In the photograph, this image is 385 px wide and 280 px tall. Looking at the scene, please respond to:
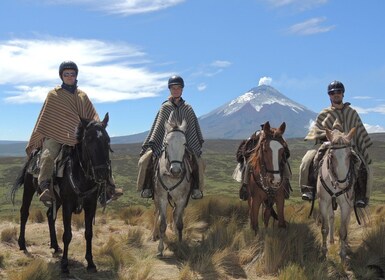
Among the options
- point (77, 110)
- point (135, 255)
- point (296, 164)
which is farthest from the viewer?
point (296, 164)

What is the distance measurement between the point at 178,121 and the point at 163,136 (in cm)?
51

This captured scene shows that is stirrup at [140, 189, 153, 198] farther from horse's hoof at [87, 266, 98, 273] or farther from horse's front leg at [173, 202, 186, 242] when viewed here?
horse's hoof at [87, 266, 98, 273]

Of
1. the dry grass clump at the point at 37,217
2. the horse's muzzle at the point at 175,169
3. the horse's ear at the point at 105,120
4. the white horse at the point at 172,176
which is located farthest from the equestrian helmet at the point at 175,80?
the dry grass clump at the point at 37,217

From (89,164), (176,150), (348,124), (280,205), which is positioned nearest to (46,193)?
(89,164)

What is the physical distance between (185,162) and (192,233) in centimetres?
254

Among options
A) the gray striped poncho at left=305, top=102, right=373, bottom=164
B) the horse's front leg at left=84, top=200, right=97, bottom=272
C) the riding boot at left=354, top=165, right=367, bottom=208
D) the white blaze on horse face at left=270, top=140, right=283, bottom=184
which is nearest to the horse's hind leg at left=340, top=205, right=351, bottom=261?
the riding boot at left=354, top=165, right=367, bottom=208

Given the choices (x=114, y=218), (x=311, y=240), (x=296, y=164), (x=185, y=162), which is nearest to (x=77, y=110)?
(x=185, y=162)

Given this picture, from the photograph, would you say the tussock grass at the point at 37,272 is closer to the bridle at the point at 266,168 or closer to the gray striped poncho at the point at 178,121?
the gray striped poncho at the point at 178,121

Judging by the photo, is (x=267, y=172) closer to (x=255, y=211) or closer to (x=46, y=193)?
(x=255, y=211)

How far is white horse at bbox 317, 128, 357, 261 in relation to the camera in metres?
7.37

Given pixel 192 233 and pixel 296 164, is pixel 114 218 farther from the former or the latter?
pixel 296 164

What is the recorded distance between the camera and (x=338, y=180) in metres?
7.43

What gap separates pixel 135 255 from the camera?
8.47 meters

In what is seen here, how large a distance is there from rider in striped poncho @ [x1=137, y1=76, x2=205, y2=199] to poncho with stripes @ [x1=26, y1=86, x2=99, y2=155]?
6.50 feet
